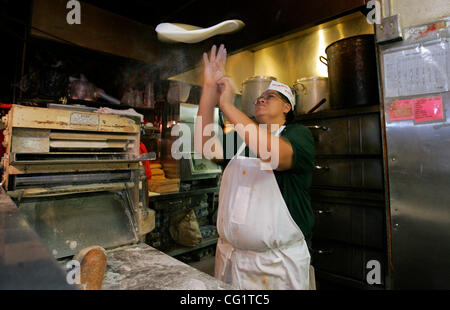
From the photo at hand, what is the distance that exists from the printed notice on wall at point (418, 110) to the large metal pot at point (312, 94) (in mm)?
1038

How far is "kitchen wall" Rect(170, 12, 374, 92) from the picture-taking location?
2.97 metres

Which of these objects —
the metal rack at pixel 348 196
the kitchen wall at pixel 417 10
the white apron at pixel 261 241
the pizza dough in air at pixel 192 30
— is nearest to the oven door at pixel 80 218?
the white apron at pixel 261 241

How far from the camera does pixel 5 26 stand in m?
3.12

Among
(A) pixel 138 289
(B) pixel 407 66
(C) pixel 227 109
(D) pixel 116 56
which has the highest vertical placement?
(D) pixel 116 56

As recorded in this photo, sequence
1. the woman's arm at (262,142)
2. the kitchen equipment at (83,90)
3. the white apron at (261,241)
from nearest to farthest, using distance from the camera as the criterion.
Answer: the woman's arm at (262,142) < the white apron at (261,241) < the kitchen equipment at (83,90)

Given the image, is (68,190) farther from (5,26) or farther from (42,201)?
(5,26)

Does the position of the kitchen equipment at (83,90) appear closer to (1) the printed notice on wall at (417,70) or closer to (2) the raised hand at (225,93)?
(2) the raised hand at (225,93)

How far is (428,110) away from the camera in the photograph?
5.16 feet

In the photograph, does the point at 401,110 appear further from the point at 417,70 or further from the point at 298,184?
the point at 298,184

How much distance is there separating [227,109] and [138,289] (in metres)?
1.01

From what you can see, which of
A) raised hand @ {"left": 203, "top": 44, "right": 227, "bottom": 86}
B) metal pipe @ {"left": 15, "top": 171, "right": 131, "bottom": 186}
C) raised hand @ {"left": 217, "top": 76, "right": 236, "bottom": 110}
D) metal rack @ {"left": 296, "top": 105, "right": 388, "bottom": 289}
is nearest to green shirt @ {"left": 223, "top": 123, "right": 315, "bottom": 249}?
raised hand @ {"left": 217, "top": 76, "right": 236, "bottom": 110}

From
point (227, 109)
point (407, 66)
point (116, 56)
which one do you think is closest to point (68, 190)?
point (227, 109)

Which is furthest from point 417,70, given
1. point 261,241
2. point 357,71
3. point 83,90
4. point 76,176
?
point 83,90

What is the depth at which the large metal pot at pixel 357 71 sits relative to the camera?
2230 millimetres
